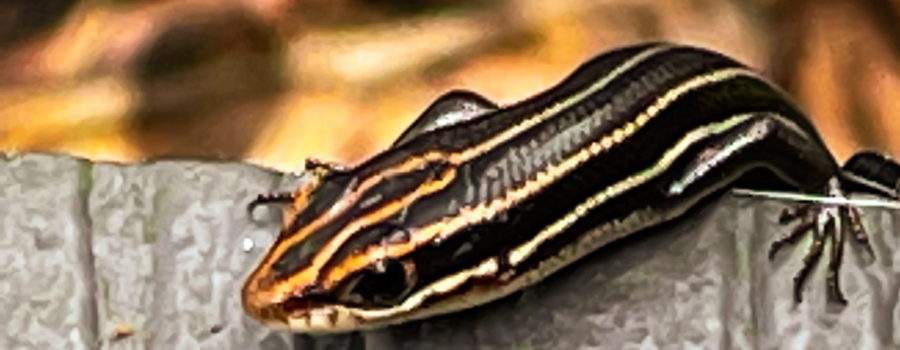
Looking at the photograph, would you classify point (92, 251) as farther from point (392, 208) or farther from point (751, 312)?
point (751, 312)

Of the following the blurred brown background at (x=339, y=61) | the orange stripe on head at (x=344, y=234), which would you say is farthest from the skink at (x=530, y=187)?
the blurred brown background at (x=339, y=61)

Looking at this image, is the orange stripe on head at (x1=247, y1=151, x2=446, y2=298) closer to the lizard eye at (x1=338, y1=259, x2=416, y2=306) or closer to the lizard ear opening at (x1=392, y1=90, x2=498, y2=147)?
the lizard eye at (x1=338, y1=259, x2=416, y2=306)

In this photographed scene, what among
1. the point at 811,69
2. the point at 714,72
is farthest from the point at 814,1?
the point at 714,72

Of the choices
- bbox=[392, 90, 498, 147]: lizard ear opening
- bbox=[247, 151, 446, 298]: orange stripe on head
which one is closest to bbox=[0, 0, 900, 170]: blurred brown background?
bbox=[392, 90, 498, 147]: lizard ear opening

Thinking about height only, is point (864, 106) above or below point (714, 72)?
above

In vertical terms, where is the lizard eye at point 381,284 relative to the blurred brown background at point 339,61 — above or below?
below

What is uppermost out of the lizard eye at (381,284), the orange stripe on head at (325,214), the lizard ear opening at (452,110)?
the lizard ear opening at (452,110)

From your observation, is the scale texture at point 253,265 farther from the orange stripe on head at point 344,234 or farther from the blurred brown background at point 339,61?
the blurred brown background at point 339,61
